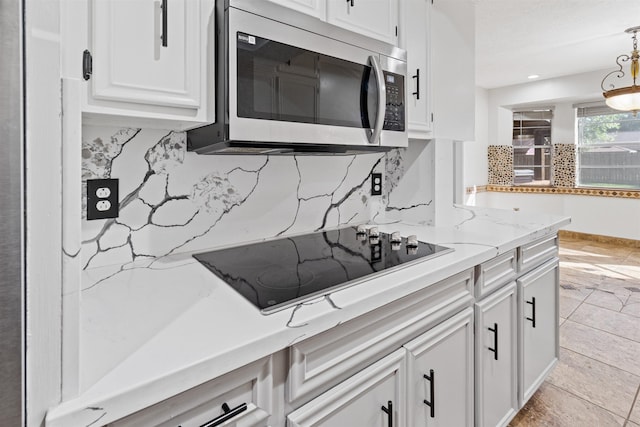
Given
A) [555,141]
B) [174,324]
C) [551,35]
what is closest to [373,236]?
[174,324]

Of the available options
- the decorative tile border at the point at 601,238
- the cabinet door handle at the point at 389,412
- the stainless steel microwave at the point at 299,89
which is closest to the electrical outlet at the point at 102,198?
the stainless steel microwave at the point at 299,89

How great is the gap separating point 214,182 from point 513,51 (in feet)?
13.7

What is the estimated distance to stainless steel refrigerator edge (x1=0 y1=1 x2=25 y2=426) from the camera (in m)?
0.43

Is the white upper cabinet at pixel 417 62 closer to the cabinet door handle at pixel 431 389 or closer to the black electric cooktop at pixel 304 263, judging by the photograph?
the black electric cooktop at pixel 304 263

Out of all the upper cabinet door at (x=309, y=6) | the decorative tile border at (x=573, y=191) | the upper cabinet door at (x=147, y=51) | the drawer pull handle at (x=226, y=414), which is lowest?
the drawer pull handle at (x=226, y=414)

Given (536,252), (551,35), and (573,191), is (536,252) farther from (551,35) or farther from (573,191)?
(573,191)

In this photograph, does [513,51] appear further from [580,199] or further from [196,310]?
[196,310]

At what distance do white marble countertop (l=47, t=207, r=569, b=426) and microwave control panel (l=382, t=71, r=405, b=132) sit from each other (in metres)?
0.56

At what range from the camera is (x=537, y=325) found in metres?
1.75

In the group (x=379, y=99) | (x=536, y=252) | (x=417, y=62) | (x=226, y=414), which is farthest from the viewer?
(x=536, y=252)

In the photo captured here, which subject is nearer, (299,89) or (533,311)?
(299,89)

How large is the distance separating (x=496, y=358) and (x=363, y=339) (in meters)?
0.83

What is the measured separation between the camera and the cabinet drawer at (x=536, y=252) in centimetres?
162

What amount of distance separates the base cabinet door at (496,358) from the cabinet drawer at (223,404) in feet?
3.09
